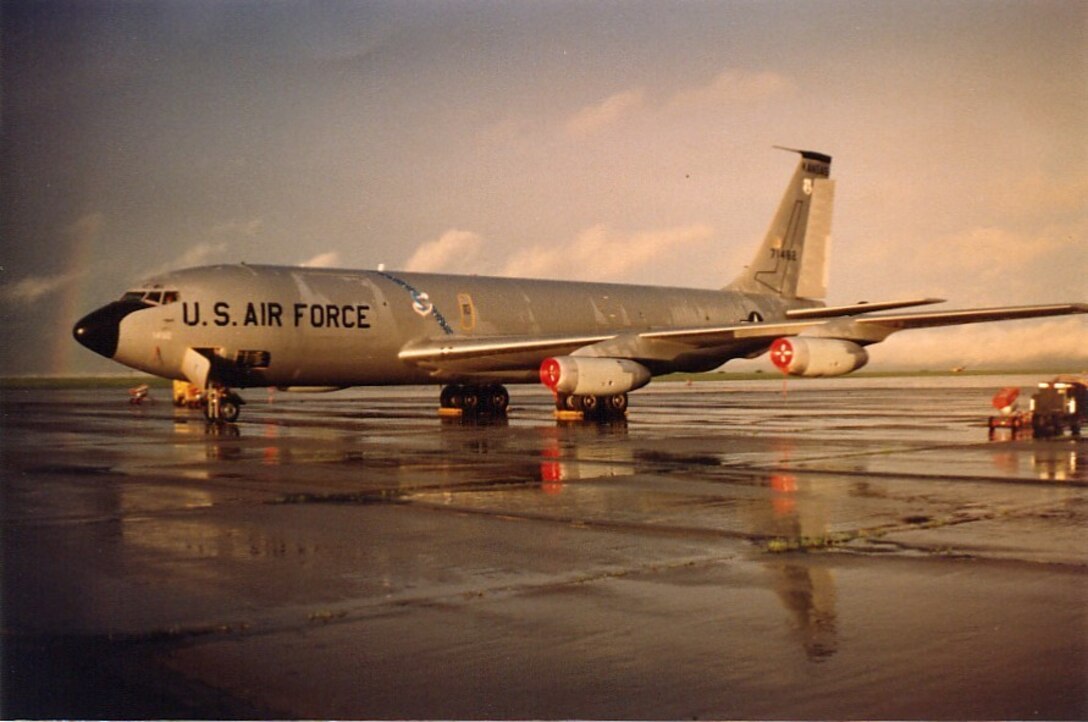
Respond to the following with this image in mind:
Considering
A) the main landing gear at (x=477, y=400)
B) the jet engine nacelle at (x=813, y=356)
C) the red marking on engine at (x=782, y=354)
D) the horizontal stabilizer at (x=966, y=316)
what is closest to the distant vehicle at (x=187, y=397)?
the main landing gear at (x=477, y=400)

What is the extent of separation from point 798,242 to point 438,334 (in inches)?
597

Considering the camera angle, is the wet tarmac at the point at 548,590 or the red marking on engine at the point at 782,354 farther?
the red marking on engine at the point at 782,354

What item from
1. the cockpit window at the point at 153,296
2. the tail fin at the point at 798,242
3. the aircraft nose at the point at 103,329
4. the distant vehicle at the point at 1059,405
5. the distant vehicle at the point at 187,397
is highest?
the tail fin at the point at 798,242

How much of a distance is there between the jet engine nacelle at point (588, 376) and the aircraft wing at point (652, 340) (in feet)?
2.64

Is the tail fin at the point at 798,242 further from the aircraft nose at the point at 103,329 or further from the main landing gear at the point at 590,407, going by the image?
the aircraft nose at the point at 103,329

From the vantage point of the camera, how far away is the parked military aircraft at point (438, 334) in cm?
2767

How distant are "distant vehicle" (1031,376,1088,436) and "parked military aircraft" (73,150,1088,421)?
296 cm

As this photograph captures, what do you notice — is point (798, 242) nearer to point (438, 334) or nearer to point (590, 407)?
point (590, 407)

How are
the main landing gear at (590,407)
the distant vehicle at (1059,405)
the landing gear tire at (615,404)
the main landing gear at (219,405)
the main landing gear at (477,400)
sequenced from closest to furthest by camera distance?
the distant vehicle at (1059,405)
the main landing gear at (219,405)
the main landing gear at (590,407)
the landing gear tire at (615,404)
the main landing gear at (477,400)

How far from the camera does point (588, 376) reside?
96.1ft

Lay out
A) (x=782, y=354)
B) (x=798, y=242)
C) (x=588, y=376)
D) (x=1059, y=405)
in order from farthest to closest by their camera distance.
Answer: (x=798, y=242) → (x=588, y=376) → (x=782, y=354) → (x=1059, y=405)

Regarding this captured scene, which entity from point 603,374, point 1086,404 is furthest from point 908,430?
point 603,374

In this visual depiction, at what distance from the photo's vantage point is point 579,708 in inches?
211

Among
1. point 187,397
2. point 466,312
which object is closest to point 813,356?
point 466,312
